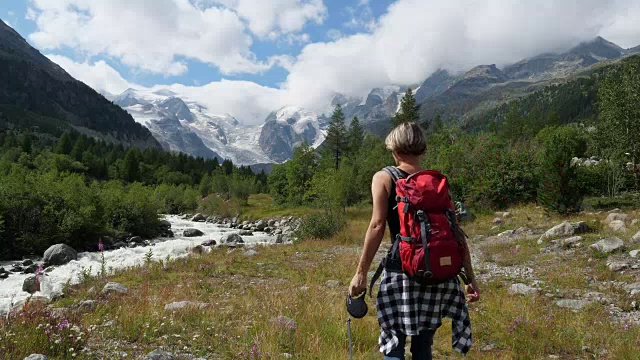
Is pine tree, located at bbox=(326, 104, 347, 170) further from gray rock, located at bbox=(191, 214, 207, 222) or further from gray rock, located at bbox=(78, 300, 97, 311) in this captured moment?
gray rock, located at bbox=(78, 300, 97, 311)

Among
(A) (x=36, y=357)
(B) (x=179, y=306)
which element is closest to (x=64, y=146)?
(B) (x=179, y=306)

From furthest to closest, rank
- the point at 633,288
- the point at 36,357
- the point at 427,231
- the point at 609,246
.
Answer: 1. the point at 609,246
2. the point at 633,288
3. the point at 36,357
4. the point at 427,231

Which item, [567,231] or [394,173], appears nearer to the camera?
[394,173]

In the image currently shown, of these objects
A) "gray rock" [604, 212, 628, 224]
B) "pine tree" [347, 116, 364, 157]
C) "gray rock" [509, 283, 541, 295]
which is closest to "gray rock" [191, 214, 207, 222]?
"pine tree" [347, 116, 364, 157]

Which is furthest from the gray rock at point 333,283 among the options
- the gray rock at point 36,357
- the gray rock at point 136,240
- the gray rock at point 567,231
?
the gray rock at point 136,240

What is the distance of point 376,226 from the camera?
121 inches

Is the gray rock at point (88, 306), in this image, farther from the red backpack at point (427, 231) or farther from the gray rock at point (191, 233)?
the gray rock at point (191, 233)

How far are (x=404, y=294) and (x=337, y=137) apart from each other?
227ft

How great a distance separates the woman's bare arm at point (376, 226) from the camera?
3070mm

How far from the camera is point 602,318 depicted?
6.30 metres

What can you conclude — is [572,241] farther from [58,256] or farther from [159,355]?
[58,256]

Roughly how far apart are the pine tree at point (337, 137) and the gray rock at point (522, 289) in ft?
205

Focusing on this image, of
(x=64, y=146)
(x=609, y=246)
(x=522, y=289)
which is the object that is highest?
(x=64, y=146)

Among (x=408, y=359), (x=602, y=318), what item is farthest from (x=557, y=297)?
(x=408, y=359)
